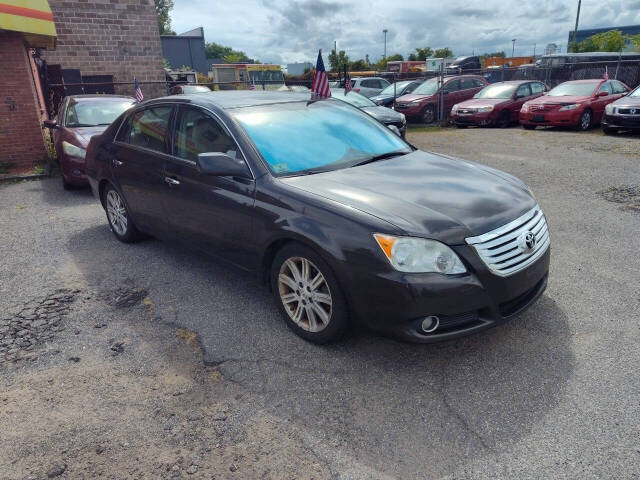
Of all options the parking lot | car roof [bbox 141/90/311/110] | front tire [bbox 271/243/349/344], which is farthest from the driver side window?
the parking lot

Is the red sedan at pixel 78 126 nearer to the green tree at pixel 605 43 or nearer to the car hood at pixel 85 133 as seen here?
the car hood at pixel 85 133

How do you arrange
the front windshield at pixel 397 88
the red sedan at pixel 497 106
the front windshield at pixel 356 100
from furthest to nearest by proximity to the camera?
the front windshield at pixel 397 88 < the red sedan at pixel 497 106 < the front windshield at pixel 356 100

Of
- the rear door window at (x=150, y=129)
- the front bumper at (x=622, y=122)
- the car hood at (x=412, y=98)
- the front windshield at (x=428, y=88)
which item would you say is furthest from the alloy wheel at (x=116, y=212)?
the front windshield at (x=428, y=88)

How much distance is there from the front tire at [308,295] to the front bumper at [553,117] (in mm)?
13300

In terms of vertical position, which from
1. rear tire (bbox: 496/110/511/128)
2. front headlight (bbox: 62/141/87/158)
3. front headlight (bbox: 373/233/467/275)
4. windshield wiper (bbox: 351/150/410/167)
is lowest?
rear tire (bbox: 496/110/511/128)

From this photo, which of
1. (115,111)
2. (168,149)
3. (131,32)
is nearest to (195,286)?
(168,149)

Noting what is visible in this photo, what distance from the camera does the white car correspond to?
22.7 metres

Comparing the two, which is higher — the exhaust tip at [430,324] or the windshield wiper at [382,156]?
the windshield wiper at [382,156]

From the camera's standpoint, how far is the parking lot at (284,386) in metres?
2.41

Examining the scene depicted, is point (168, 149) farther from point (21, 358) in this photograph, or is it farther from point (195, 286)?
point (21, 358)

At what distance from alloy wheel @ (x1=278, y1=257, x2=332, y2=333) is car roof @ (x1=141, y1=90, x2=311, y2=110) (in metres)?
1.56

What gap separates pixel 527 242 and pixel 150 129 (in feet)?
11.5

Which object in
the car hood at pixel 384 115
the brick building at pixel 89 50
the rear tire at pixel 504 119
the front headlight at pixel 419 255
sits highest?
the brick building at pixel 89 50

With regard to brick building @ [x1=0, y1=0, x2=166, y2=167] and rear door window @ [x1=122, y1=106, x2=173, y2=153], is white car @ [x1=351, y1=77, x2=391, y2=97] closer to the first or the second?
brick building @ [x1=0, y1=0, x2=166, y2=167]
